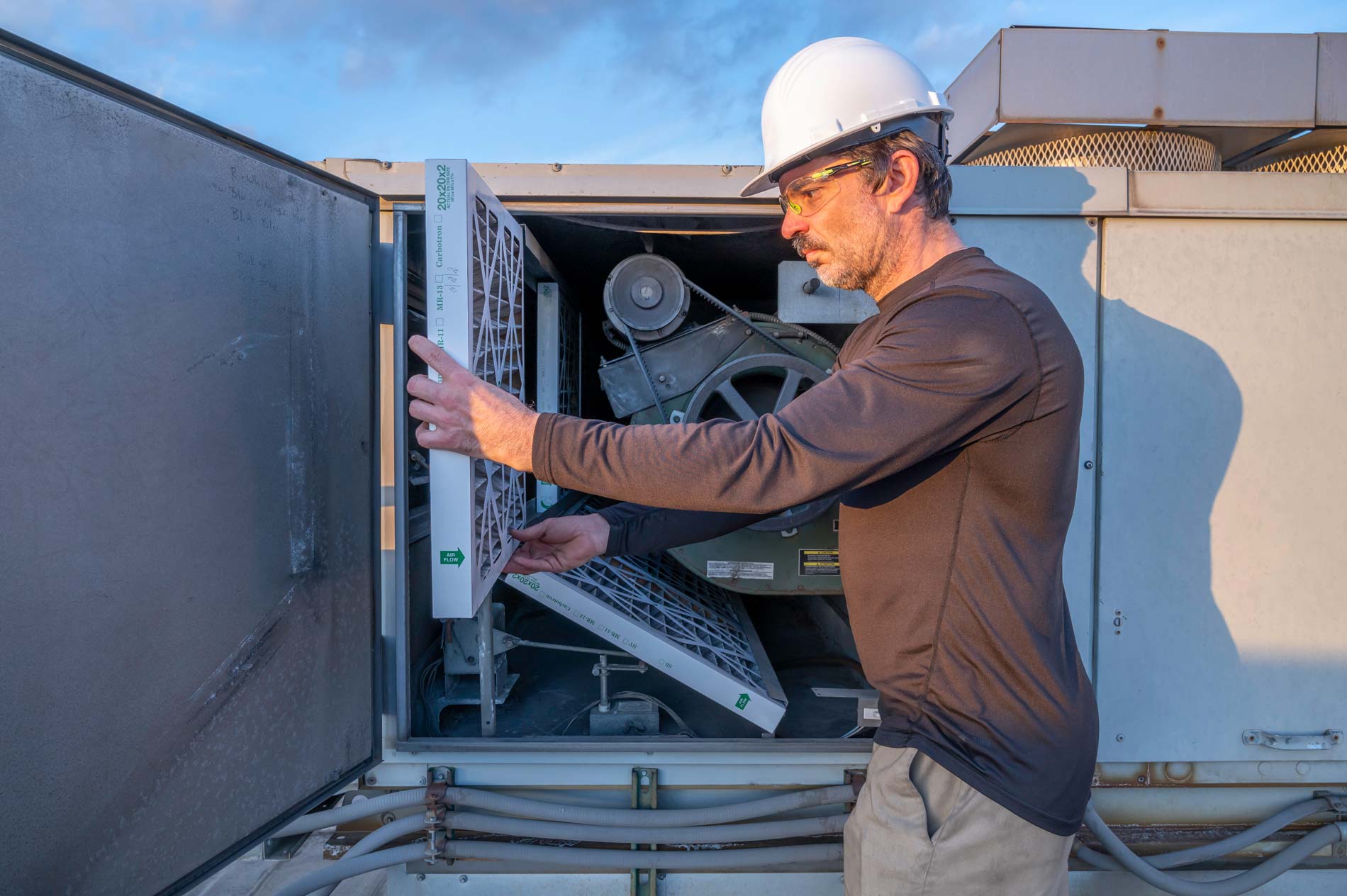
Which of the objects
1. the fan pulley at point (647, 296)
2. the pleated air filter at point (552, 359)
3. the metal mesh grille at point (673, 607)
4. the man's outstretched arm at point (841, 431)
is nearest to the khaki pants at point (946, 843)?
the man's outstretched arm at point (841, 431)

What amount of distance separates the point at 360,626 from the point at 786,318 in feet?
4.29

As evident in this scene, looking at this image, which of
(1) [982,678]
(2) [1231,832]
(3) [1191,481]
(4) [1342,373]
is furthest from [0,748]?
(4) [1342,373]

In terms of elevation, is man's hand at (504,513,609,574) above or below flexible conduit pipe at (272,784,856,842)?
above

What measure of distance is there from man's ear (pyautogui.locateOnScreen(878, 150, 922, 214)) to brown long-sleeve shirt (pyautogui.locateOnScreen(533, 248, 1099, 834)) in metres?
0.13

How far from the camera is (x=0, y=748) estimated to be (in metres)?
0.82

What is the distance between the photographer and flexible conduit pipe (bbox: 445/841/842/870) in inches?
63.0

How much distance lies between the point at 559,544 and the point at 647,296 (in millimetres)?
856

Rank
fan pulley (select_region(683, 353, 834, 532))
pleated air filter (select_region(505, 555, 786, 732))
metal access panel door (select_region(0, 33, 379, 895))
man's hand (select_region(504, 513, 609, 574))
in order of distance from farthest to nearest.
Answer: fan pulley (select_region(683, 353, 834, 532)) → pleated air filter (select_region(505, 555, 786, 732)) → man's hand (select_region(504, 513, 609, 574)) → metal access panel door (select_region(0, 33, 379, 895))

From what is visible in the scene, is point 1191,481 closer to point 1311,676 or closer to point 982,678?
point 1311,676

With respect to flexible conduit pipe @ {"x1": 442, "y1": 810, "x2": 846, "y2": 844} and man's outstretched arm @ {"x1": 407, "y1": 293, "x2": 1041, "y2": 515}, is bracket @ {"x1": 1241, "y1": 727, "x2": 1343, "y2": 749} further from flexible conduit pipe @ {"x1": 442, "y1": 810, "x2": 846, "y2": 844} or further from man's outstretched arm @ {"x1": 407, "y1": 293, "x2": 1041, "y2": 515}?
man's outstretched arm @ {"x1": 407, "y1": 293, "x2": 1041, "y2": 515}

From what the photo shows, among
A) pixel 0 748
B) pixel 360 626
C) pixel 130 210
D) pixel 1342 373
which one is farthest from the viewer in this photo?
pixel 1342 373

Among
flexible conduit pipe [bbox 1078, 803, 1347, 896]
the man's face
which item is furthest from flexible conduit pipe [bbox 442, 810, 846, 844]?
the man's face

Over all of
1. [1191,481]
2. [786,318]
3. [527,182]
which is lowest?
[1191,481]

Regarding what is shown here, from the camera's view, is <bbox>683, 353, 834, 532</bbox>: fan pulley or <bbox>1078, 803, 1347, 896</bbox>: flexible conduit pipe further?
<bbox>683, 353, 834, 532</bbox>: fan pulley
